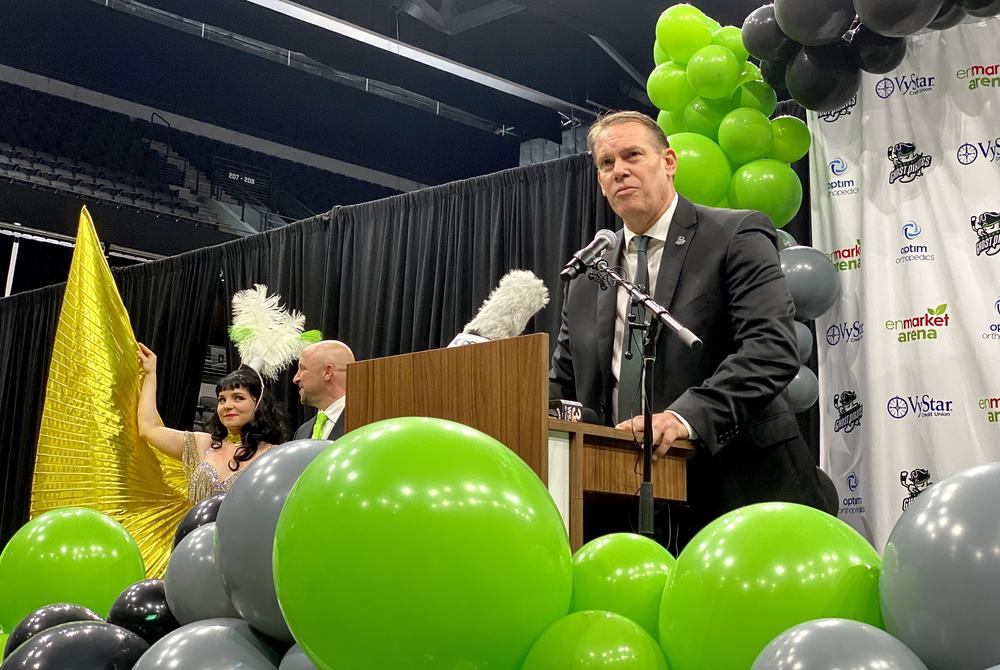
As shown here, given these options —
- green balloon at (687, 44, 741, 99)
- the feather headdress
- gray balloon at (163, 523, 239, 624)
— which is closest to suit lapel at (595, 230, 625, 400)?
gray balloon at (163, 523, 239, 624)

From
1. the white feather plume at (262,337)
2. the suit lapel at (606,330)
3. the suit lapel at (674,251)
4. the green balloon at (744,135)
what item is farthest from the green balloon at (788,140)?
the white feather plume at (262,337)

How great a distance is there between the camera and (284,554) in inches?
46.3

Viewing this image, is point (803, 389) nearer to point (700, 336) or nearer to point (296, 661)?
point (700, 336)

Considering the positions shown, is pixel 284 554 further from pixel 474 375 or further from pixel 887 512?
pixel 887 512

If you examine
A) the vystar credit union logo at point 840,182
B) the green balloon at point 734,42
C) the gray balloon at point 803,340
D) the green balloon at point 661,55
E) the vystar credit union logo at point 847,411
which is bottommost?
the vystar credit union logo at point 847,411

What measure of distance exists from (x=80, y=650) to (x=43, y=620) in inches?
12.3

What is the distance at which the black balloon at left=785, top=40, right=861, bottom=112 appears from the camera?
3705 mm

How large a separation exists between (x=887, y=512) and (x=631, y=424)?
234 cm

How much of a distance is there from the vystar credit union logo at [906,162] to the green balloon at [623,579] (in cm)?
324

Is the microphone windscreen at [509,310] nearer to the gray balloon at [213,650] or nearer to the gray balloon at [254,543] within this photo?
the gray balloon at [254,543]

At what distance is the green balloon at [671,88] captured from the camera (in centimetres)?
412

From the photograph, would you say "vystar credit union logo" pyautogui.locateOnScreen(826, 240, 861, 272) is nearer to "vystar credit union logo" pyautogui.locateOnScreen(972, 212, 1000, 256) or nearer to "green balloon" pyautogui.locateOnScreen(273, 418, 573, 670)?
"vystar credit union logo" pyautogui.locateOnScreen(972, 212, 1000, 256)

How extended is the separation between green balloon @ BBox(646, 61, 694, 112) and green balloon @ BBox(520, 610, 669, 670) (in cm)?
323

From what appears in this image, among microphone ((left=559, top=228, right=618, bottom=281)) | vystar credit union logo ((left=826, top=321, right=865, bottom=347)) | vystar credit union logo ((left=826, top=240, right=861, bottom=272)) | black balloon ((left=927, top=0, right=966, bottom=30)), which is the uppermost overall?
black balloon ((left=927, top=0, right=966, bottom=30))
